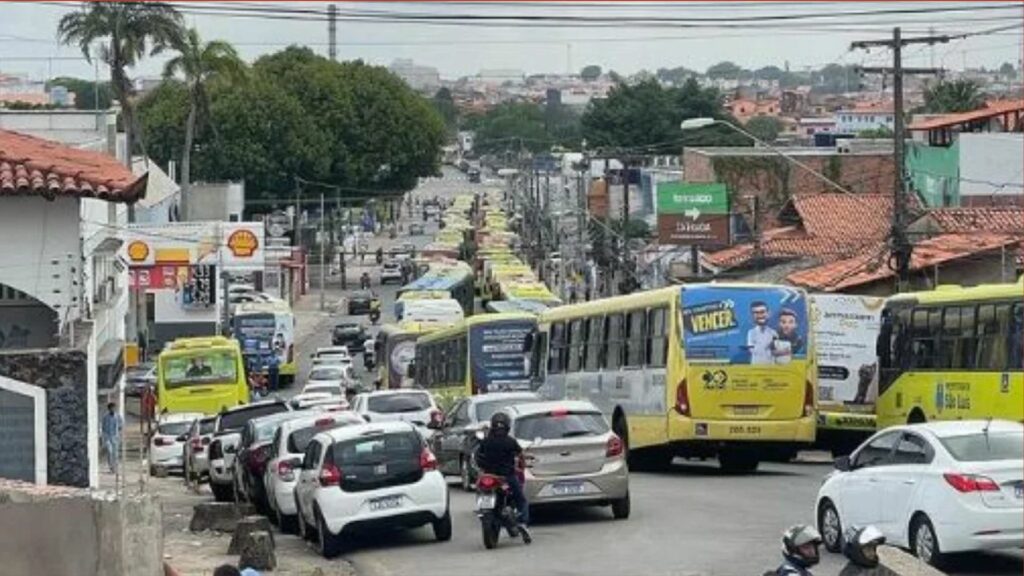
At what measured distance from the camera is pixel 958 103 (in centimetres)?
11244

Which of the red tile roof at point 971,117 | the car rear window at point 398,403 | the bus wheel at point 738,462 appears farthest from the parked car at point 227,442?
→ the red tile roof at point 971,117

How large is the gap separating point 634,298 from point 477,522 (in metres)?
8.22

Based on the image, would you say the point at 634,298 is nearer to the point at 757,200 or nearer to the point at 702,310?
the point at 702,310

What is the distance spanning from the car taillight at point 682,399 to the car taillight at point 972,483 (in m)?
12.8

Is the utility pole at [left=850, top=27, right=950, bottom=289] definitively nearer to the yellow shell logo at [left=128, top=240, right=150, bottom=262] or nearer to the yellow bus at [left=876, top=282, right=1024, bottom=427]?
the yellow bus at [left=876, top=282, right=1024, bottom=427]

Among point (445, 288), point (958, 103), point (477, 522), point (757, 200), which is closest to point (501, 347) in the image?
point (477, 522)

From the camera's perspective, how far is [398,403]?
118 feet

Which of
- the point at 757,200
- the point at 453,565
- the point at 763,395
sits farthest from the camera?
the point at 757,200

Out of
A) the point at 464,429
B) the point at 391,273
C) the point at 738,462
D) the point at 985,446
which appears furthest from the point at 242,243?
the point at 985,446

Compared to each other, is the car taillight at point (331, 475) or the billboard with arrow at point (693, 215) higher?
the billboard with arrow at point (693, 215)

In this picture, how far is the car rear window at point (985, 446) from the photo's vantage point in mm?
17969

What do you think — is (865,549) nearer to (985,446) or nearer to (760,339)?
(985,446)

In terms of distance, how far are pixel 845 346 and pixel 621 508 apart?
12828mm

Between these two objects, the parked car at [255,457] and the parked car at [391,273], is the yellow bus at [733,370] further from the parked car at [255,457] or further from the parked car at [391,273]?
the parked car at [391,273]
